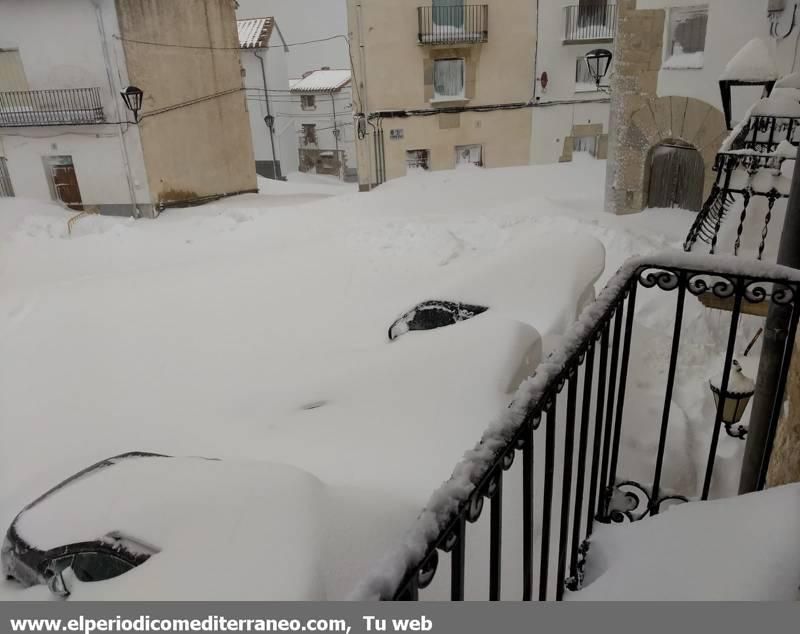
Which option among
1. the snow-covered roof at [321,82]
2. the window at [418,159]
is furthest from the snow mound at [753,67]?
the snow-covered roof at [321,82]

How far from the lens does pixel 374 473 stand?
8.80 ft

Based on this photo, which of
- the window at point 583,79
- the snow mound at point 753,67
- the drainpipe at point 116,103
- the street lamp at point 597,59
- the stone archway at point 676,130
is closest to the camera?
the snow mound at point 753,67

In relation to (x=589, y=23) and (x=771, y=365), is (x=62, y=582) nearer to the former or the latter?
(x=771, y=365)

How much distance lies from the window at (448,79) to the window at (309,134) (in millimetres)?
13385

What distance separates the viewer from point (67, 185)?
1251cm

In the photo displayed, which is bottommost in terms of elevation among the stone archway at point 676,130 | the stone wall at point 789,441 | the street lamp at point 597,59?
the stone wall at point 789,441

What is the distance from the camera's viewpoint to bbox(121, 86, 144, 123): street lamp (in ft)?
35.7

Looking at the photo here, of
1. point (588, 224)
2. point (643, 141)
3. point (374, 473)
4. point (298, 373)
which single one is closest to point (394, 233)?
point (588, 224)

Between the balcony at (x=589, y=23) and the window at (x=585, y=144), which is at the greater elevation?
the balcony at (x=589, y=23)

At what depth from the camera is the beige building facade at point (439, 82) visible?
13688 millimetres

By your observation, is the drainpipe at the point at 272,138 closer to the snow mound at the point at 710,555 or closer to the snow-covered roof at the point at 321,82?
the snow-covered roof at the point at 321,82

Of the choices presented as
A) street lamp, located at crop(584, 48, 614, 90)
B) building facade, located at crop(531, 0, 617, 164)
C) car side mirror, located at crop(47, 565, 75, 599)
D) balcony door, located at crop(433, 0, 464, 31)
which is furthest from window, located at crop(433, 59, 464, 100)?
car side mirror, located at crop(47, 565, 75, 599)
